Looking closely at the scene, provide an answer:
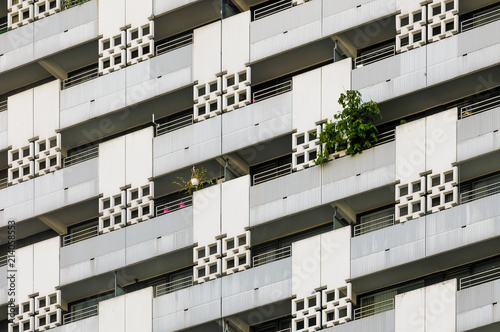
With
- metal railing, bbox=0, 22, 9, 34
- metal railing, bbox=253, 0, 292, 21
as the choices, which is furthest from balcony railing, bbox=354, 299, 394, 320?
metal railing, bbox=0, 22, 9, 34

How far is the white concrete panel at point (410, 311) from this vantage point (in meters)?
77.2

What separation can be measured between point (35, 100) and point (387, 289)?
1731cm

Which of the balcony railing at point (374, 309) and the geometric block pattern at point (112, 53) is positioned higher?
the geometric block pattern at point (112, 53)

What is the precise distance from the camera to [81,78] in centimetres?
8956

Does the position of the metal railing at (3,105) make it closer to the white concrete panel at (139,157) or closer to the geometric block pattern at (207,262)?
the white concrete panel at (139,157)

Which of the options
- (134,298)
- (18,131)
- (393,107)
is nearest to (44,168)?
(18,131)

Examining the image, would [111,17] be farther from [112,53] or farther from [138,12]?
[112,53]

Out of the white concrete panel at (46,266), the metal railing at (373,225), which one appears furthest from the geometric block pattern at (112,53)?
the metal railing at (373,225)

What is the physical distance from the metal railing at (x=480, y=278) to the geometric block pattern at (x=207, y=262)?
9322 mm

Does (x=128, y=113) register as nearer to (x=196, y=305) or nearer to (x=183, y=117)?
(x=183, y=117)

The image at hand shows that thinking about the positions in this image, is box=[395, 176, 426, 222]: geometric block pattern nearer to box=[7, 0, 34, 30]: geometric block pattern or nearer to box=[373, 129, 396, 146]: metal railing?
box=[373, 129, 396, 146]: metal railing

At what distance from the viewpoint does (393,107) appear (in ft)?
267

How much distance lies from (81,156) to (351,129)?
500 inches

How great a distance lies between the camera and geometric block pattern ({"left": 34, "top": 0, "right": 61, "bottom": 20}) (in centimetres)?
8988
